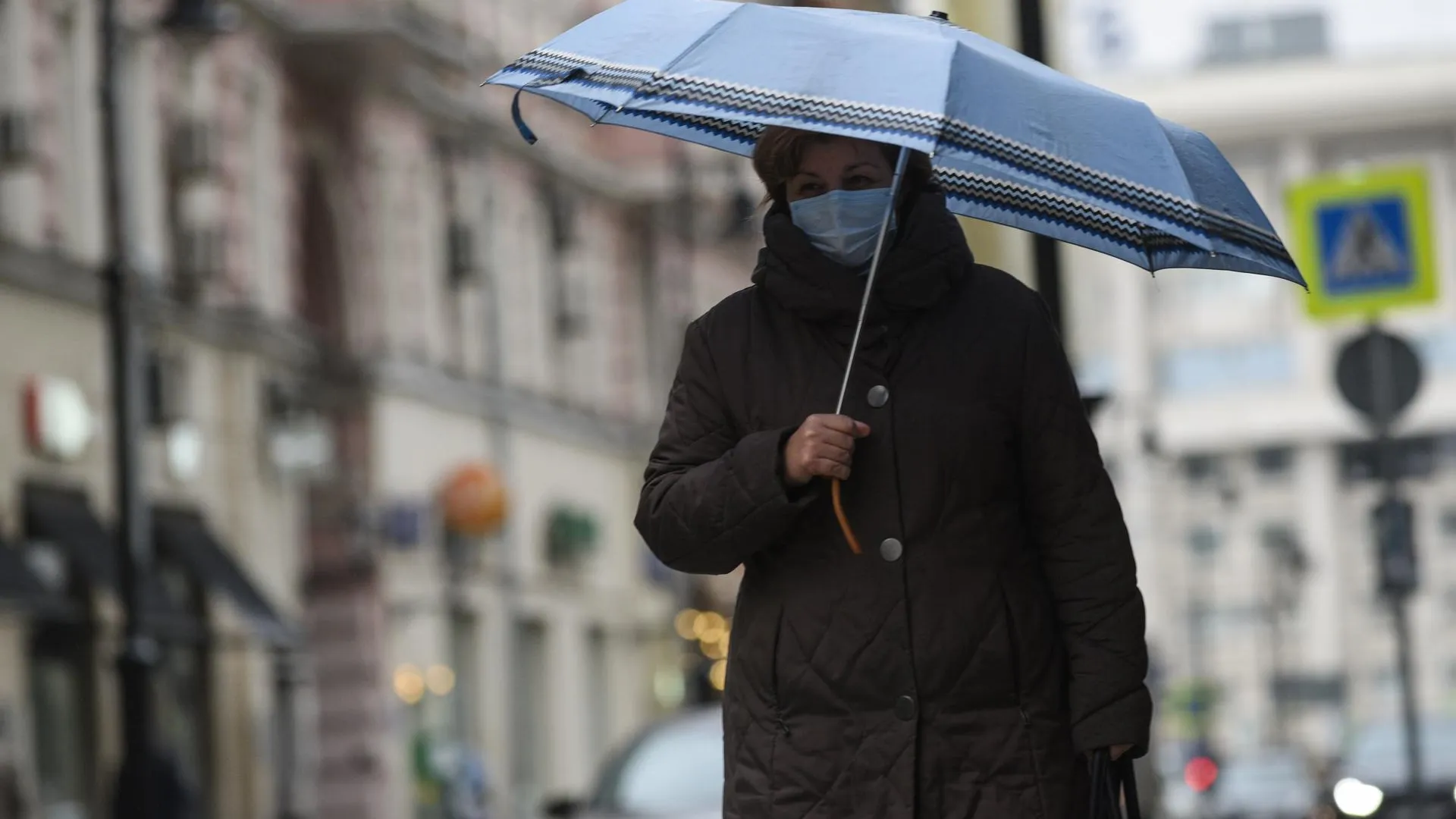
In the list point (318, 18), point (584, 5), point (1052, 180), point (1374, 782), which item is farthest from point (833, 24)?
point (584, 5)

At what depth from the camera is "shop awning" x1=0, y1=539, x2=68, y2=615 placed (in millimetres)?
22234

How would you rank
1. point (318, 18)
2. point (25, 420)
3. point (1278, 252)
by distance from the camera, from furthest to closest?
point (318, 18) → point (25, 420) → point (1278, 252)

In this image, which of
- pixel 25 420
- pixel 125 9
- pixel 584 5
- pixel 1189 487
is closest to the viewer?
pixel 25 420

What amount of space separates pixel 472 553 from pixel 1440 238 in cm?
9040

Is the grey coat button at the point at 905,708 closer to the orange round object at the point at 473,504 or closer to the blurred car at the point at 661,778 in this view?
the blurred car at the point at 661,778

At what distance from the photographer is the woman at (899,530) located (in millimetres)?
4891

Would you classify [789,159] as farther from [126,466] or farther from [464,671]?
[464,671]

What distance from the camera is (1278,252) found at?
5.80 m

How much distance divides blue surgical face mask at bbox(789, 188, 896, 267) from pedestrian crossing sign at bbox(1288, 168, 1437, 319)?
426 inches

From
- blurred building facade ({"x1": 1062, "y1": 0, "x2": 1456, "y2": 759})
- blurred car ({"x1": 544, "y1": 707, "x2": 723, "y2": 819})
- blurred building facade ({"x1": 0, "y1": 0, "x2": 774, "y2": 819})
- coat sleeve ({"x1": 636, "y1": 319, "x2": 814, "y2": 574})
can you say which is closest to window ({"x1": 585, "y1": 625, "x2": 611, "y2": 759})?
blurred building facade ({"x1": 0, "y1": 0, "x2": 774, "y2": 819})

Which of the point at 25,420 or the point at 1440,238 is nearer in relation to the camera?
the point at 25,420

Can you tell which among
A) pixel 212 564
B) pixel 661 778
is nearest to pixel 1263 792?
pixel 212 564

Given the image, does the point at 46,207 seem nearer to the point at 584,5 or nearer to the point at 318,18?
the point at 318,18

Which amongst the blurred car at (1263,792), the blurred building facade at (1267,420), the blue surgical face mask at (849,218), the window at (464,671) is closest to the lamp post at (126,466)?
the blue surgical face mask at (849,218)
